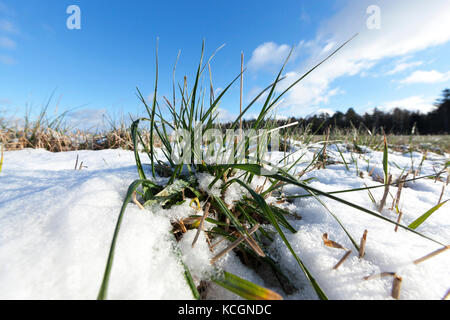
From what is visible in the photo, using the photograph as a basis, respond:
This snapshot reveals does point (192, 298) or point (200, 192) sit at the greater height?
point (200, 192)

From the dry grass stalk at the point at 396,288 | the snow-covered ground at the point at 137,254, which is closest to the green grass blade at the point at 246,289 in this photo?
the snow-covered ground at the point at 137,254

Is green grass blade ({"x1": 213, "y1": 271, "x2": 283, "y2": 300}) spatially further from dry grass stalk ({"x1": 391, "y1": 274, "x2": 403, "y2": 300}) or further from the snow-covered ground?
dry grass stalk ({"x1": 391, "y1": 274, "x2": 403, "y2": 300})

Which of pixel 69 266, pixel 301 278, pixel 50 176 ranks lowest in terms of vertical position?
pixel 301 278

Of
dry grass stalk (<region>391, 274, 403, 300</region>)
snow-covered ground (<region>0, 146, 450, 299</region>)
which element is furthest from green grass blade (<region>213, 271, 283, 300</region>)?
dry grass stalk (<region>391, 274, 403, 300</region>)

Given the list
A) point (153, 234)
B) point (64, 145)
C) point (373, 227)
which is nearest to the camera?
point (153, 234)

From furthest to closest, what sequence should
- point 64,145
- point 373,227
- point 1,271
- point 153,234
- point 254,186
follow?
point 64,145 < point 254,186 < point 373,227 < point 153,234 < point 1,271

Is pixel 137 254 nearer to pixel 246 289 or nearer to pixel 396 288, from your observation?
pixel 246 289

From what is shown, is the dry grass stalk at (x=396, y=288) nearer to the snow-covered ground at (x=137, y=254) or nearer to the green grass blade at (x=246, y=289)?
the snow-covered ground at (x=137, y=254)

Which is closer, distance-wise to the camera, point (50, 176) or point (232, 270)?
point (232, 270)

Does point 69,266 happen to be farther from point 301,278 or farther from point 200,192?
point 301,278

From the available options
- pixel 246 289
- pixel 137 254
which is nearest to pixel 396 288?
pixel 246 289

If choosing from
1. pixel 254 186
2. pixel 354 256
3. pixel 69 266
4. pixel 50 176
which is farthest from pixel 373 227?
pixel 50 176

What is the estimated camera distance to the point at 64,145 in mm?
2598

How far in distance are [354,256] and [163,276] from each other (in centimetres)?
53
